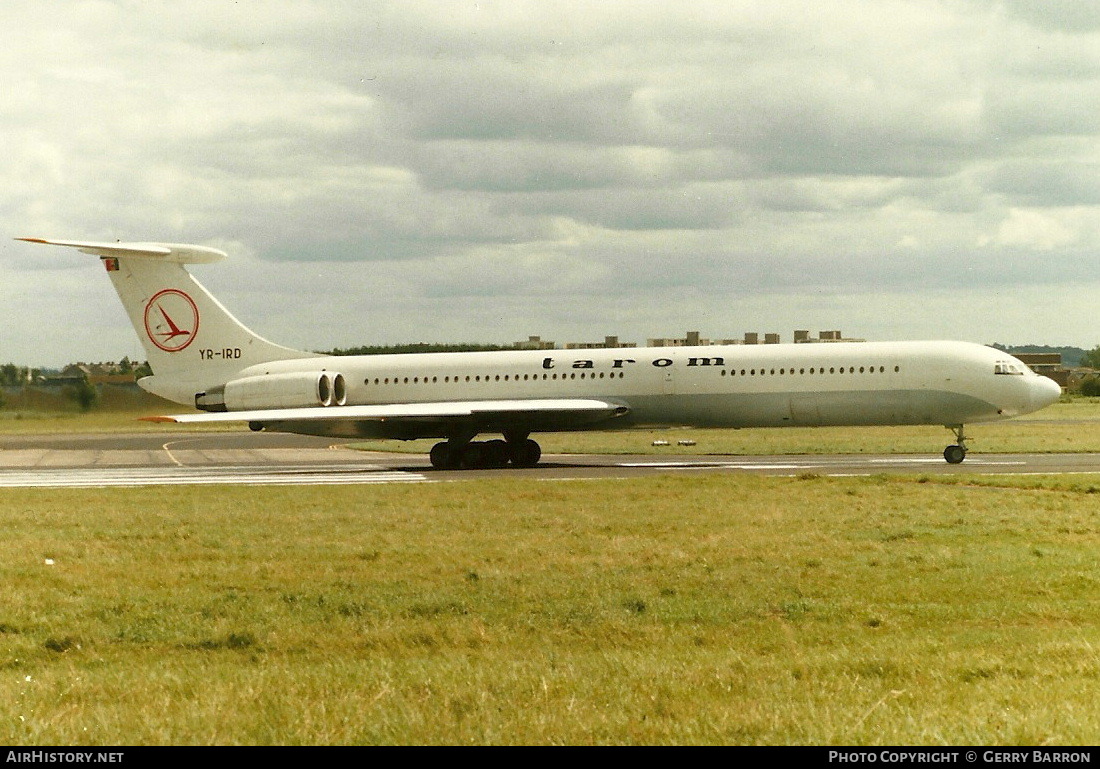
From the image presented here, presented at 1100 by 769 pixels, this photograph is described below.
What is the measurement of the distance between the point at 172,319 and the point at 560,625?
32895 millimetres

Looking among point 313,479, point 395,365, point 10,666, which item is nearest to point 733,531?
point 10,666

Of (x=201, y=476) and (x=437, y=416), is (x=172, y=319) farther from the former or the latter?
(x=437, y=416)

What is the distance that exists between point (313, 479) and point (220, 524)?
1228cm

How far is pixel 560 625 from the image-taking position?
11195mm

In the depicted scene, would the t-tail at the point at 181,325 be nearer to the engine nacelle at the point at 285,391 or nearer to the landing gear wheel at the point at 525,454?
the engine nacelle at the point at 285,391

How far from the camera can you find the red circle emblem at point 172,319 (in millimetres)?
41062

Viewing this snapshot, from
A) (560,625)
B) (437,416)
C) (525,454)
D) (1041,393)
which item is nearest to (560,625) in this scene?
(560,625)

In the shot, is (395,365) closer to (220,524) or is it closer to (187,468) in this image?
(187,468)

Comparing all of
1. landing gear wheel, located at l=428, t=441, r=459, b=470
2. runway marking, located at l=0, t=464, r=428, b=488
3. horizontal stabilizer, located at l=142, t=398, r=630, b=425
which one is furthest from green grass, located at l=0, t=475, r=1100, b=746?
landing gear wheel, located at l=428, t=441, r=459, b=470

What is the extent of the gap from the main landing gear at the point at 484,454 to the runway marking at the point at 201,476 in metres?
1.95

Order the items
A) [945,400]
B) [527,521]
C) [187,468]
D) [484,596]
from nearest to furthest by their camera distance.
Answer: [484,596] → [527,521] → [945,400] → [187,468]

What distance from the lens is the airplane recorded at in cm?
3453

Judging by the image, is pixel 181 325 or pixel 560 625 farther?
pixel 181 325

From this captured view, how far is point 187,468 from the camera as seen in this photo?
38312 mm
